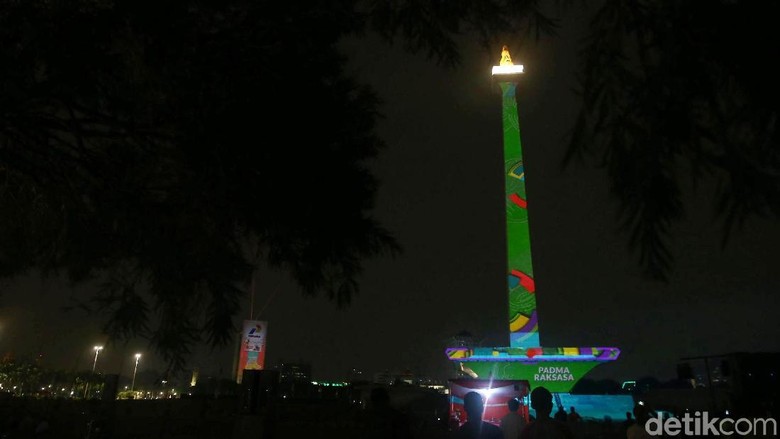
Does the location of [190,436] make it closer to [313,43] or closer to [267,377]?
[267,377]

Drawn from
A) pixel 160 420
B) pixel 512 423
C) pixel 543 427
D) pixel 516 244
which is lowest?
pixel 160 420

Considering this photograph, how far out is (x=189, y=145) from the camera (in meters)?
2.72

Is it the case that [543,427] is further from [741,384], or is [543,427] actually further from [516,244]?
[516,244]

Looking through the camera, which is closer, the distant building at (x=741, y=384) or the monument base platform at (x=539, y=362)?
the distant building at (x=741, y=384)

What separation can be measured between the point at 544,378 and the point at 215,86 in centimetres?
4656

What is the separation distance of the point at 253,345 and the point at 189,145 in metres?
28.1

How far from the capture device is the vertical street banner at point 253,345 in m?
28.3

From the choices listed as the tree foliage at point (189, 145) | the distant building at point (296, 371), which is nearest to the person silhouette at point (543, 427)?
the tree foliage at point (189, 145)

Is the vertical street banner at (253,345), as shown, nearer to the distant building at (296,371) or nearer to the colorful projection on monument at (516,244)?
the colorful projection on monument at (516,244)

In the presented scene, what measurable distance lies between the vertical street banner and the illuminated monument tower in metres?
17.5

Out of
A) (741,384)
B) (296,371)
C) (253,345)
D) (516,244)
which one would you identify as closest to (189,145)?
(741,384)

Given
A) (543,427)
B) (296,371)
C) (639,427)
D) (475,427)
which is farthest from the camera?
(296,371)

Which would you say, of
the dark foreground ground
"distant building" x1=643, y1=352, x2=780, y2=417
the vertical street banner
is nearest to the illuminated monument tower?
the vertical street banner

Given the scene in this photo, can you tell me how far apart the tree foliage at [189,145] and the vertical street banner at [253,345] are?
81.7ft
